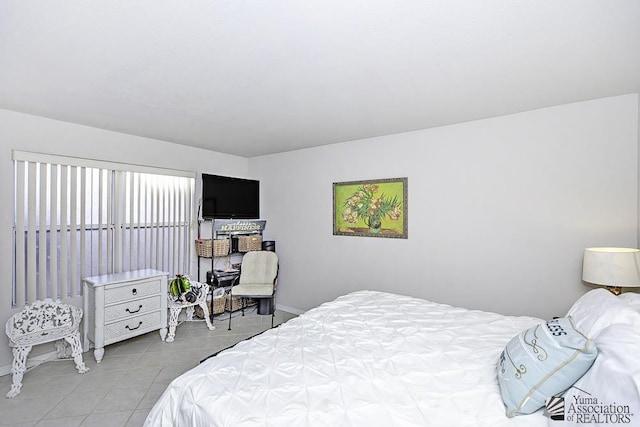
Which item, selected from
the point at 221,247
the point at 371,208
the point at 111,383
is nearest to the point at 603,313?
the point at 371,208

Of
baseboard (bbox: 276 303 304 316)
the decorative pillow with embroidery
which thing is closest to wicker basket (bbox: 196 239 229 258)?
baseboard (bbox: 276 303 304 316)

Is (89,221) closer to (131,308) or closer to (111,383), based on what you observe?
(131,308)

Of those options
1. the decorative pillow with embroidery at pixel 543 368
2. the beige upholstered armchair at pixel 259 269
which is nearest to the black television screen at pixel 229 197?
the beige upholstered armchair at pixel 259 269

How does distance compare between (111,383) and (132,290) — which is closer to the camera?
(111,383)

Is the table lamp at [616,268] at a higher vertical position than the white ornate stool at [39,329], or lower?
higher

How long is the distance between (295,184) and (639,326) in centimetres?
388

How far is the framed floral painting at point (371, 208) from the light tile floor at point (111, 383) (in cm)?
193

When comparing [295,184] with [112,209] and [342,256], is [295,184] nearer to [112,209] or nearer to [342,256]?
[342,256]

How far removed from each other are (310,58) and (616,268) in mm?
2636

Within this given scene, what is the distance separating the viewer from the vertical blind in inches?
117

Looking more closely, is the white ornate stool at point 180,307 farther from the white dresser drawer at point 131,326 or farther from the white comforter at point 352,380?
the white comforter at point 352,380

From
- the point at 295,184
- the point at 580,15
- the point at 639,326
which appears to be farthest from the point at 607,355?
the point at 295,184

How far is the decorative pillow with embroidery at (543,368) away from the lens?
1172mm

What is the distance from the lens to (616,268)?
2166mm
